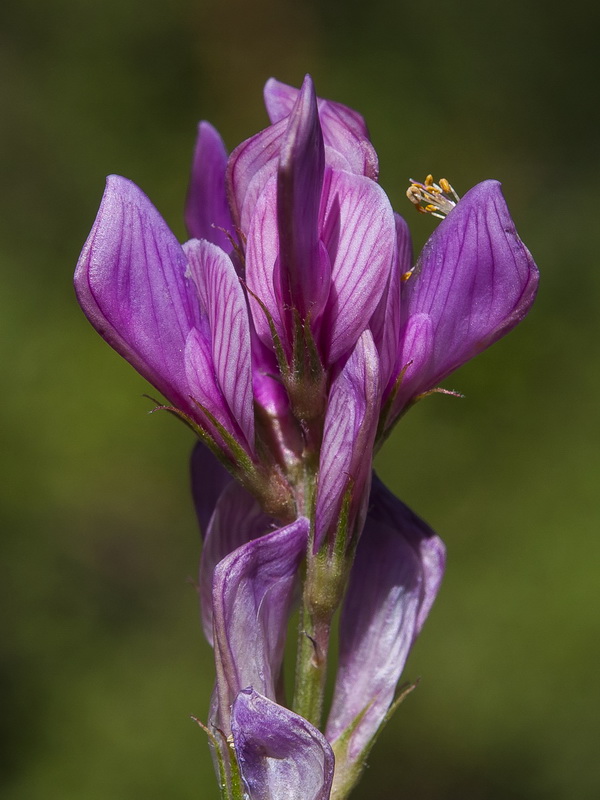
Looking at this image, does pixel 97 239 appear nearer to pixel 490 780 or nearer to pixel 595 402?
pixel 490 780

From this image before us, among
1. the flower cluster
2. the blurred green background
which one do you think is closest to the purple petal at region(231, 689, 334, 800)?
the flower cluster

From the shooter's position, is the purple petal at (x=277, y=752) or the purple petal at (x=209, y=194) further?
the purple petal at (x=209, y=194)

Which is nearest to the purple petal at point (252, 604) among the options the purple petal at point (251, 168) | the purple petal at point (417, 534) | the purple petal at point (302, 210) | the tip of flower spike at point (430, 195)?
the purple petal at point (417, 534)

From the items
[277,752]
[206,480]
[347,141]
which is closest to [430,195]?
[347,141]

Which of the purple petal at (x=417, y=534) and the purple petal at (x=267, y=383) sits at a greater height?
the purple petal at (x=267, y=383)

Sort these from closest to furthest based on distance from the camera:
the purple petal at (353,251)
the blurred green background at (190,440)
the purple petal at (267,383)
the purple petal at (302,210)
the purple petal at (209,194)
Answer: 1. the purple petal at (302,210)
2. the purple petal at (353,251)
3. the purple petal at (267,383)
4. the purple petal at (209,194)
5. the blurred green background at (190,440)

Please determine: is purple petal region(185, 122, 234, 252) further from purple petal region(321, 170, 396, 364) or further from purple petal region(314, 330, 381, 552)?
purple petal region(314, 330, 381, 552)

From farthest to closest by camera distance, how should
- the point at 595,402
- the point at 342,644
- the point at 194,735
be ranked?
the point at 595,402, the point at 194,735, the point at 342,644

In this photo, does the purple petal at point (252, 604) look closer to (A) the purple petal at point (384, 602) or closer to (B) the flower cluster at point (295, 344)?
(B) the flower cluster at point (295, 344)

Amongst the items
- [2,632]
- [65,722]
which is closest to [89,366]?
[2,632]
